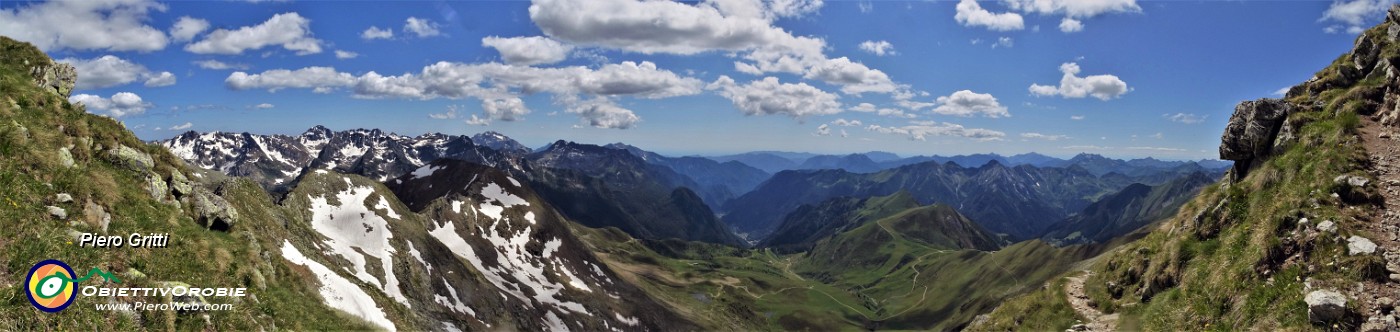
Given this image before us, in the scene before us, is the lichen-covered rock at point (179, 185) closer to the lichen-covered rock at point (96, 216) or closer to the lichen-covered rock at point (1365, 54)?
the lichen-covered rock at point (96, 216)

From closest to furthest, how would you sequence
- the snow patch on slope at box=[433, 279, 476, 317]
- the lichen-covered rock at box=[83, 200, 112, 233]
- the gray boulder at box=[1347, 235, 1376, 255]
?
the gray boulder at box=[1347, 235, 1376, 255] → the lichen-covered rock at box=[83, 200, 112, 233] → the snow patch on slope at box=[433, 279, 476, 317]

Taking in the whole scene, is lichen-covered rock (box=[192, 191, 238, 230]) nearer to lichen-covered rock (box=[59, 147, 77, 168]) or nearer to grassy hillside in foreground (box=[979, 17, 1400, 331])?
lichen-covered rock (box=[59, 147, 77, 168])

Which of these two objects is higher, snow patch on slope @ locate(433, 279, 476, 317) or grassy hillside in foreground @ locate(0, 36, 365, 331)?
grassy hillside in foreground @ locate(0, 36, 365, 331)

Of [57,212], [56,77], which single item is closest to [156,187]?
[57,212]

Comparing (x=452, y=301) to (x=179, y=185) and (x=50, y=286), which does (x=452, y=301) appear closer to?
(x=179, y=185)

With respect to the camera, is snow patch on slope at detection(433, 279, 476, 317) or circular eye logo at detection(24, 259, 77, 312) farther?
snow patch on slope at detection(433, 279, 476, 317)

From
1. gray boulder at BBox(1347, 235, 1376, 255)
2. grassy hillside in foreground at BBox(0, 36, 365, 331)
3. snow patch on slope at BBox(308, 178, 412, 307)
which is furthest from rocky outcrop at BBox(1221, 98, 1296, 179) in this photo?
snow patch on slope at BBox(308, 178, 412, 307)
